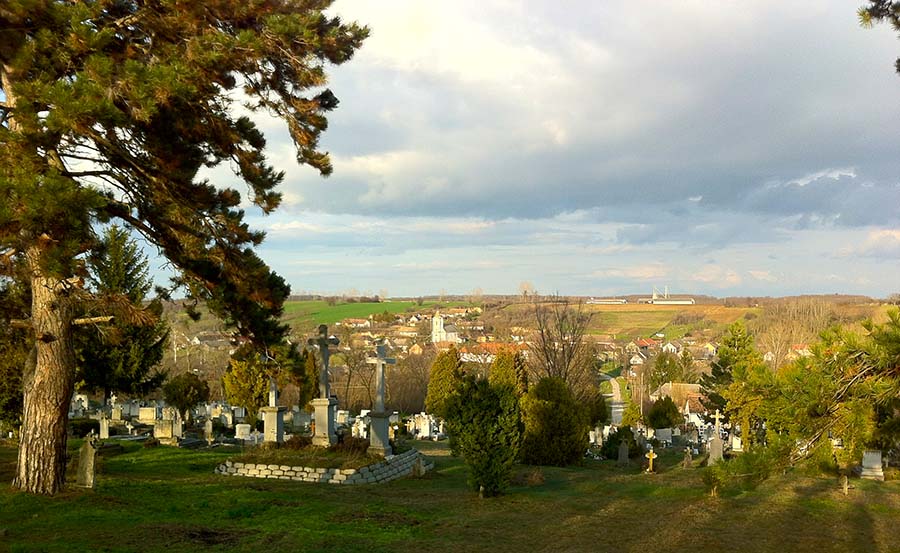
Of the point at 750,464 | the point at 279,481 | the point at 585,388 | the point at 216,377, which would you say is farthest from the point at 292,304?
the point at 750,464

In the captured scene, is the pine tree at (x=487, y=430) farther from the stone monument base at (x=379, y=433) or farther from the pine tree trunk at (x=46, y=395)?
the pine tree trunk at (x=46, y=395)

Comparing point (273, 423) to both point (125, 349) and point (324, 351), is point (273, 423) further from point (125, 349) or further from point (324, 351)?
point (125, 349)

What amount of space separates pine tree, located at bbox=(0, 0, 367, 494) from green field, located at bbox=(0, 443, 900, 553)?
6.00ft

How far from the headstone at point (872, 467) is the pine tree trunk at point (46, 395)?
17.6m

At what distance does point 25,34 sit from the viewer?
9.04 metres

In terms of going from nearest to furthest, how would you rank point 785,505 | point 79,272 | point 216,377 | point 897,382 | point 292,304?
1. point 897,382
2. point 79,272
3. point 785,505
4. point 216,377
5. point 292,304

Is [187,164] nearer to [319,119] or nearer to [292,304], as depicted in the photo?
[319,119]

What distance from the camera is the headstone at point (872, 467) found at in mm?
16266

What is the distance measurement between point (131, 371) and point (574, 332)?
18433 mm

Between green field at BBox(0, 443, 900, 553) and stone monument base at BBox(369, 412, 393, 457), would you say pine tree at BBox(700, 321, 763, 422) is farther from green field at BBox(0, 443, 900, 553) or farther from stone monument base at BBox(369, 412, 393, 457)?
stone monument base at BBox(369, 412, 393, 457)

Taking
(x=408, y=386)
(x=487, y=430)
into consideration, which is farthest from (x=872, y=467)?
(x=408, y=386)

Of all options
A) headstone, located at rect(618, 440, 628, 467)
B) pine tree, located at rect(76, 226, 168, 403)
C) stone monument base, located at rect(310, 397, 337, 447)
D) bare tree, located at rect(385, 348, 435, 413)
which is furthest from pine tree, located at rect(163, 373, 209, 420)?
bare tree, located at rect(385, 348, 435, 413)

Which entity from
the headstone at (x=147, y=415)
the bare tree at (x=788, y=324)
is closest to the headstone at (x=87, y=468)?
the headstone at (x=147, y=415)

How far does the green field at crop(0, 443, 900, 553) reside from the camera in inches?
334
